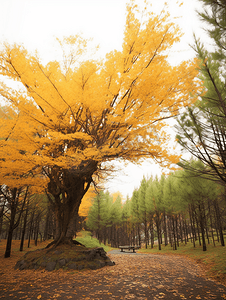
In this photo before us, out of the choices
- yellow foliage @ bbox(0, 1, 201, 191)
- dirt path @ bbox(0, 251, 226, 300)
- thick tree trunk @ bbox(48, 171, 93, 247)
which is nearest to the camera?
dirt path @ bbox(0, 251, 226, 300)

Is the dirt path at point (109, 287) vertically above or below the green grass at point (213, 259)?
above

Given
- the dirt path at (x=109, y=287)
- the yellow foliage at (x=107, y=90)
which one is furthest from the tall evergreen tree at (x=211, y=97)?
the dirt path at (x=109, y=287)

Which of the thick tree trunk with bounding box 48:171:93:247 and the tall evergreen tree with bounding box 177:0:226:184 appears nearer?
the tall evergreen tree with bounding box 177:0:226:184

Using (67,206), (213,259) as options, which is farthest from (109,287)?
(213,259)

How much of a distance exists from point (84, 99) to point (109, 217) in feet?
83.6

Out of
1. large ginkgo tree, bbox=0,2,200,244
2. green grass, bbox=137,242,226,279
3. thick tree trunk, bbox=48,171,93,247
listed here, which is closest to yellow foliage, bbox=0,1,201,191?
large ginkgo tree, bbox=0,2,200,244

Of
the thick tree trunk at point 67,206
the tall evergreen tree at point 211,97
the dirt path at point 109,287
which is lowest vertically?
the dirt path at point 109,287

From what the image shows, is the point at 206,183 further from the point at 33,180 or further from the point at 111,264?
the point at 33,180

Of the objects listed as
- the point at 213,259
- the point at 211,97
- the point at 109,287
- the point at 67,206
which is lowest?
the point at 213,259

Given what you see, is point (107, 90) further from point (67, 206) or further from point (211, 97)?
point (67, 206)

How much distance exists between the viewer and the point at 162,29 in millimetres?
4266

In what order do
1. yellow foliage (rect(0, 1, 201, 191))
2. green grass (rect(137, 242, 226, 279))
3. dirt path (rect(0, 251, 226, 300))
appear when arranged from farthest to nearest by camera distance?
1. green grass (rect(137, 242, 226, 279))
2. yellow foliage (rect(0, 1, 201, 191))
3. dirt path (rect(0, 251, 226, 300))

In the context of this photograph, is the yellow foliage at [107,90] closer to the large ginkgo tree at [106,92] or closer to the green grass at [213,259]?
the large ginkgo tree at [106,92]

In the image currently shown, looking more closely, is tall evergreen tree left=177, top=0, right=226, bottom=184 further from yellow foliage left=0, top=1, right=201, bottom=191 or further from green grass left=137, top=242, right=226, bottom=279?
green grass left=137, top=242, right=226, bottom=279
